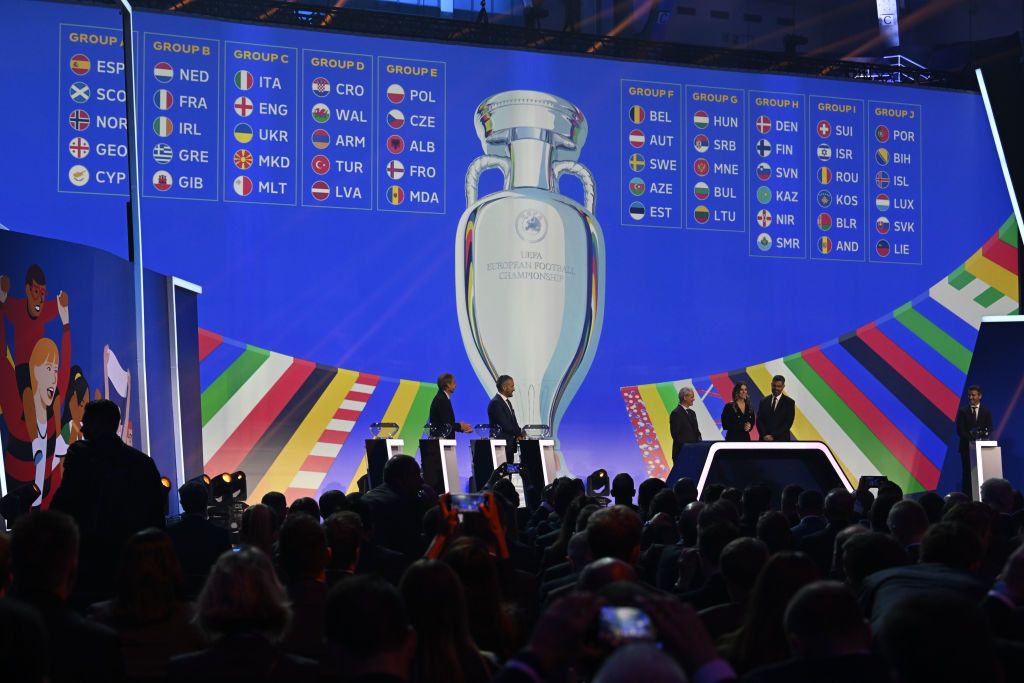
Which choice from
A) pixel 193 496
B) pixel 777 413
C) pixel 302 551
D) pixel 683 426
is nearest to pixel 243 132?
pixel 683 426

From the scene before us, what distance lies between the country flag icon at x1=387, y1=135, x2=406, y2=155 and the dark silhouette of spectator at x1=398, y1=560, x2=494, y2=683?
875 centimetres

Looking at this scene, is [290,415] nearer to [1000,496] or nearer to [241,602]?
[1000,496]

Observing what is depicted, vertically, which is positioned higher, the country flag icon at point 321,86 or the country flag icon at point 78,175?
the country flag icon at point 321,86

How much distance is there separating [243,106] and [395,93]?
1.34m

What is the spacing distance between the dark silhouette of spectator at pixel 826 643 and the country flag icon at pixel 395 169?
899 cm

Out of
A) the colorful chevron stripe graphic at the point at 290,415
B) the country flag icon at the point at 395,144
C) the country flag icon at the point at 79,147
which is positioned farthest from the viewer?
the country flag icon at the point at 395,144

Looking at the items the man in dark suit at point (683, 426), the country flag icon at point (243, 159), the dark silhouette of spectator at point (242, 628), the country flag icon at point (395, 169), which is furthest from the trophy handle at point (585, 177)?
the dark silhouette of spectator at point (242, 628)

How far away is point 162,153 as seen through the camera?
9969 mm

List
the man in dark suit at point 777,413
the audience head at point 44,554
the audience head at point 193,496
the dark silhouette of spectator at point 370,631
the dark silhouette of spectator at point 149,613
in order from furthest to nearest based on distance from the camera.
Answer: the man in dark suit at point 777,413 < the audience head at point 193,496 < the dark silhouette of spectator at point 149,613 < the audience head at point 44,554 < the dark silhouette of spectator at point 370,631

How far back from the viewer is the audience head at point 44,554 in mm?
2438

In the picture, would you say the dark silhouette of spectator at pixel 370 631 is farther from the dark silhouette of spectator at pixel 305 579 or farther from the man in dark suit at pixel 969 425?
the man in dark suit at pixel 969 425

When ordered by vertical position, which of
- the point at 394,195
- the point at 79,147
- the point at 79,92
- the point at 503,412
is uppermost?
the point at 79,92

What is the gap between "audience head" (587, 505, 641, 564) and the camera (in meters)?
3.18

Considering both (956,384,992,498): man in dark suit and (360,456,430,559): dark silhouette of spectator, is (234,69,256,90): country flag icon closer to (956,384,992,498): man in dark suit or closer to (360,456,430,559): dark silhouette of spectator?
(360,456,430,559): dark silhouette of spectator
